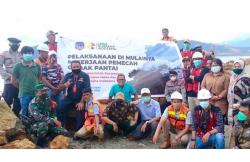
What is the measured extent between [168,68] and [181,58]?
0.26m

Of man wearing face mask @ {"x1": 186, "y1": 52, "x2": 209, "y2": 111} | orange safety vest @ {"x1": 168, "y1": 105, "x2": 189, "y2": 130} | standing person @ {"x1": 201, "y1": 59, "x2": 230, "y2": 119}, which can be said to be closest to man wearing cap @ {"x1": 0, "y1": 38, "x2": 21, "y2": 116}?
orange safety vest @ {"x1": 168, "y1": 105, "x2": 189, "y2": 130}

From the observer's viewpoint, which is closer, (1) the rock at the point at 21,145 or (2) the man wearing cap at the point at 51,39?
(1) the rock at the point at 21,145

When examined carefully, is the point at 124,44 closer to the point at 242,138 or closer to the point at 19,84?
the point at 19,84

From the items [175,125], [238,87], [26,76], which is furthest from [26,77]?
[238,87]

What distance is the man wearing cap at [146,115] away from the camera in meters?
6.07

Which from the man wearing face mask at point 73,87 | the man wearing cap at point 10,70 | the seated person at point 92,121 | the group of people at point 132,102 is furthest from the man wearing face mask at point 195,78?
the man wearing cap at point 10,70

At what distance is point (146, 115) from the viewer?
20.1ft

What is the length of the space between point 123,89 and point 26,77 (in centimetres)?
145

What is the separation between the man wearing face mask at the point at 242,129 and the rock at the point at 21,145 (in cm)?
284

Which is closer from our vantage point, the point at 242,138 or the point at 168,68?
the point at 242,138

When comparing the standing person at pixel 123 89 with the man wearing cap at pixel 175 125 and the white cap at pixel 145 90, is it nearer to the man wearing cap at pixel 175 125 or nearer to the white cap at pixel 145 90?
the white cap at pixel 145 90

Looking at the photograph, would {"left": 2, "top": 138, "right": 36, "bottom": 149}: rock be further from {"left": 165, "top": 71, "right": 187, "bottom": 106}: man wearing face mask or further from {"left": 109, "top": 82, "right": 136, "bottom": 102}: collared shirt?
{"left": 165, "top": 71, "right": 187, "bottom": 106}: man wearing face mask

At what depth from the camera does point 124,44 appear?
633 cm
